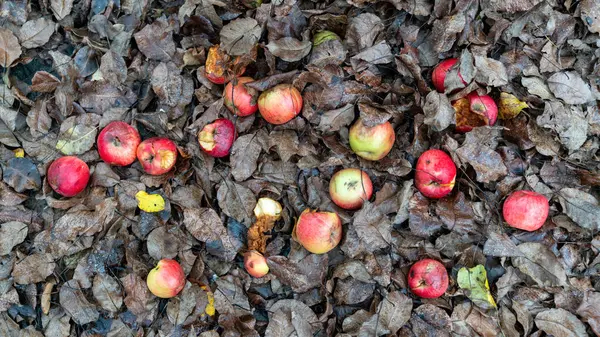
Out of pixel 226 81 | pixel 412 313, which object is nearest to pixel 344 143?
pixel 226 81

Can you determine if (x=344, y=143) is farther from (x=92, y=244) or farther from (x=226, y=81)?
(x=92, y=244)

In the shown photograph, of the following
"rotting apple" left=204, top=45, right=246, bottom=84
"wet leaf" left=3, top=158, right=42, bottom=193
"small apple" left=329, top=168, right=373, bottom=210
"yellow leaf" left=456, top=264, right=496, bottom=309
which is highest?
"rotting apple" left=204, top=45, right=246, bottom=84

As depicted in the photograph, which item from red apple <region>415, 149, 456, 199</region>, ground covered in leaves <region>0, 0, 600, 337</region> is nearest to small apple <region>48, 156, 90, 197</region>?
ground covered in leaves <region>0, 0, 600, 337</region>

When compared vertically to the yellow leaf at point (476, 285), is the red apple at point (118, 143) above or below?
above

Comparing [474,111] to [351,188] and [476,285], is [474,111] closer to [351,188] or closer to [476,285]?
[351,188]

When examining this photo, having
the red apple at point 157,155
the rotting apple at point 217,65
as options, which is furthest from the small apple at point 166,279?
the rotting apple at point 217,65

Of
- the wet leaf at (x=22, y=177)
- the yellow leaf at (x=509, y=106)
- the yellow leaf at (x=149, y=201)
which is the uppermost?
the yellow leaf at (x=509, y=106)

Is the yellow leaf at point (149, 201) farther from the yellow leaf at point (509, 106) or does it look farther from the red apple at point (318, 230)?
the yellow leaf at point (509, 106)

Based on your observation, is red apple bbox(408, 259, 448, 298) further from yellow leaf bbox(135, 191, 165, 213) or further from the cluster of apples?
yellow leaf bbox(135, 191, 165, 213)
